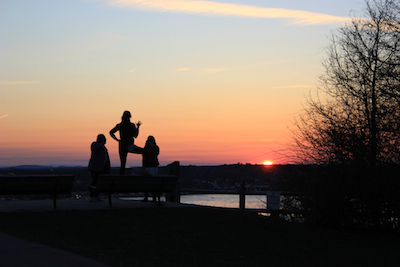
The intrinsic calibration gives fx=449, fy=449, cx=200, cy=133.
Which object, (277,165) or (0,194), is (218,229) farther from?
(0,194)

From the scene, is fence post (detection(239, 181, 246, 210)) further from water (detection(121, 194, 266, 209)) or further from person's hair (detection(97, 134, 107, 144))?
person's hair (detection(97, 134, 107, 144))

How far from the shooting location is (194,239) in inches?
343

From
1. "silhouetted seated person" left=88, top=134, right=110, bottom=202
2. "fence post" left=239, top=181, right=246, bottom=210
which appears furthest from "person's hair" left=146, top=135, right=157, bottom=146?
"fence post" left=239, top=181, right=246, bottom=210

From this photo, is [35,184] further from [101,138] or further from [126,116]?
[126,116]

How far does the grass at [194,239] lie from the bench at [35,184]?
0.60m

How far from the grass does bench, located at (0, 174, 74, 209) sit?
1.97ft

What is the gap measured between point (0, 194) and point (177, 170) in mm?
6018

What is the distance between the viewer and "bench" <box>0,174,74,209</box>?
9.92m

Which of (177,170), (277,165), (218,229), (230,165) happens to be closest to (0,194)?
(218,229)

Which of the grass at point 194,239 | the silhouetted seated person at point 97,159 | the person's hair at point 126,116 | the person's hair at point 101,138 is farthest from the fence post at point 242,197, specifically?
the person's hair at point 101,138

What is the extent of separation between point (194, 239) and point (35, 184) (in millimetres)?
4031

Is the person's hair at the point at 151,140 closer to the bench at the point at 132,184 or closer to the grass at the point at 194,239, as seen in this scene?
the bench at the point at 132,184

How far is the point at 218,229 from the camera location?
966cm

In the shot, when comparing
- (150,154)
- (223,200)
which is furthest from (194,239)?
(150,154)
